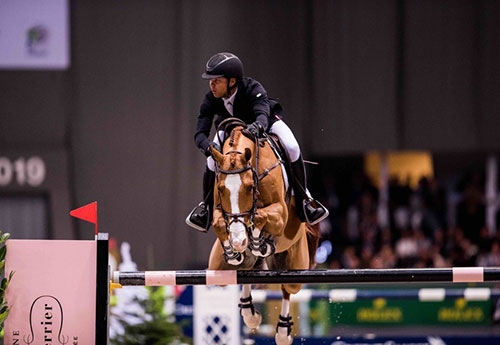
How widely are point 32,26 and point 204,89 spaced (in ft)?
7.36

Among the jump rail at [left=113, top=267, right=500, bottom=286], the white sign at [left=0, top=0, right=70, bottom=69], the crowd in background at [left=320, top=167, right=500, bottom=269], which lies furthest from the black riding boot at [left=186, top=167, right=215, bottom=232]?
the white sign at [left=0, top=0, right=70, bottom=69]

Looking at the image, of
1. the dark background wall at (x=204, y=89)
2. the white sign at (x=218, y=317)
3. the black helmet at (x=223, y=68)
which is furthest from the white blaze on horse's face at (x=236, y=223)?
the dark background wall at (x=204, y=89)

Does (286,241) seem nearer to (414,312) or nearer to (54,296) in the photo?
(54,296)

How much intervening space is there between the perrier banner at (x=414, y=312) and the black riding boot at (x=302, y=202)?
3083 mm

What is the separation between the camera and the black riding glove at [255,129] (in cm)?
377

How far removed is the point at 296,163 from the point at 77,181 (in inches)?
236

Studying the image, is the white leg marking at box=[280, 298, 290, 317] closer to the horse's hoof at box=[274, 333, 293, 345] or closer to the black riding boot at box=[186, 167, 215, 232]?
the horse's hoof at box=[274, 333, 293, 345]

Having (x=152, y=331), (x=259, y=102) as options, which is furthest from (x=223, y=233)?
(x=152, y=331)

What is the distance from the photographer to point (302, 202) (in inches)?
161

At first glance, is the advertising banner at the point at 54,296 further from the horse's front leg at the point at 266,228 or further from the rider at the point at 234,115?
the horse's front leg at the point at 266,228

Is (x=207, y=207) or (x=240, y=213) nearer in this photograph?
(x=240, y=213)

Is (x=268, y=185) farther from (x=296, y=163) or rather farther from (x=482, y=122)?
(x=482, y=122)

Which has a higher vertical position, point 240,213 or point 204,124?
point 204,124

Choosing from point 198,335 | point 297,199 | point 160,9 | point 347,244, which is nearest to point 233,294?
point 198,335
